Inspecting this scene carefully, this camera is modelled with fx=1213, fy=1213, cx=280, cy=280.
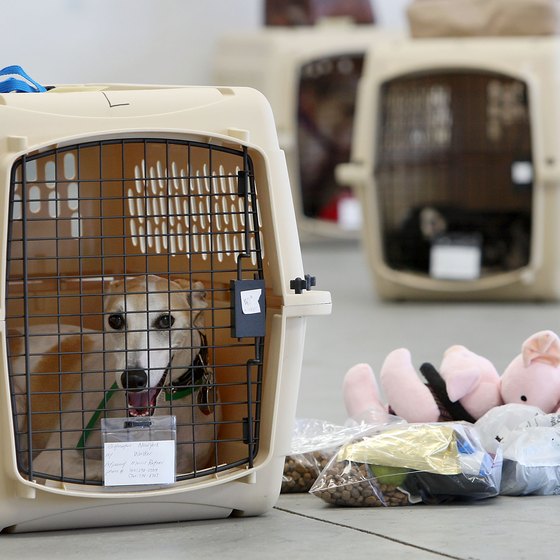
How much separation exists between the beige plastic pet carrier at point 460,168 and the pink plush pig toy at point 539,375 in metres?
1.87

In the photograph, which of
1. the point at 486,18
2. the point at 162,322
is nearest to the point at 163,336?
the point at 162,322

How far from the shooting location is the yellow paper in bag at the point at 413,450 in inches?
66.8

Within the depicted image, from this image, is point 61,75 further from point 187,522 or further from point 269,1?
point 187,522

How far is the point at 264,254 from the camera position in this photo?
5.47 feet

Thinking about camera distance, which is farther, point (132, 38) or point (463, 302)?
point (132, 38)

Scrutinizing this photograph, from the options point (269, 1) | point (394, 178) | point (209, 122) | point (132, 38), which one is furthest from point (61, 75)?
point (209, 122)

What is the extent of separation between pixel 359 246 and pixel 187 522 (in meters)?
4.19

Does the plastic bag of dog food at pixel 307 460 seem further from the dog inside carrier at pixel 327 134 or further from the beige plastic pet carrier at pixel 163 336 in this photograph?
the dog inside carrier at pixel 327 134

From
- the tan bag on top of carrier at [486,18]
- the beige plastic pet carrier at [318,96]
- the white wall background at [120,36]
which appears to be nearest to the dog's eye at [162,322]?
the tan bag on top of carrier at [486,18]

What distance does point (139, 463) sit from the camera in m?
1.57

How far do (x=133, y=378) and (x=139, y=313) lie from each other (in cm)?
11

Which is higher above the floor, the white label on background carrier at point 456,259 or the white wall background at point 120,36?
the white wall background at point 120,36

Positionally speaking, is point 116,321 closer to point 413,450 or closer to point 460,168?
point 413,450

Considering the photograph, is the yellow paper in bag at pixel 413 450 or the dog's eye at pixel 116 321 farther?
the dog's eye at pixel 116 321
